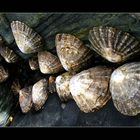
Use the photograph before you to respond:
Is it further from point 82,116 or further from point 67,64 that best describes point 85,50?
point 82,116

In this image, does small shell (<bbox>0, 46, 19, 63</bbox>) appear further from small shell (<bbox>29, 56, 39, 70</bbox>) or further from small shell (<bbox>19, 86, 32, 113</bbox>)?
small shell (<bbox>19, 86, 32, 113</bbox>)

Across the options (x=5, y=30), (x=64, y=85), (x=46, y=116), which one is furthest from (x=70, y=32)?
(x=46, y=116)

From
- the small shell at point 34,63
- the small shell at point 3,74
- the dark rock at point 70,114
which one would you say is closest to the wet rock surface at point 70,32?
the dark rock at point 70,114

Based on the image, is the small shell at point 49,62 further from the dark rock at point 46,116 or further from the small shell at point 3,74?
the small shell at point 3,74

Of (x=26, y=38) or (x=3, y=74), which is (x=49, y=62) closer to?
(x=26, y=38)

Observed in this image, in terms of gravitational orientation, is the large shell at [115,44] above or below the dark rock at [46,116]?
above

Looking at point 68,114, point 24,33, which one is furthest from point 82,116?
point 24,33

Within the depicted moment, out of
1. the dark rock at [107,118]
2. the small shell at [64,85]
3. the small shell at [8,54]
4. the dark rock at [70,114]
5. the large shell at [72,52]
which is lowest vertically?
the dark rock at [70,114]
